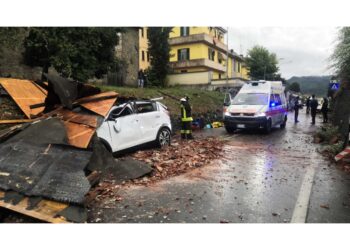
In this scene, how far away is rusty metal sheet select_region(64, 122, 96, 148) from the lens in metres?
6.78

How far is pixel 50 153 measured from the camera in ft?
20.5

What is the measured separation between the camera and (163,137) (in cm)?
1072

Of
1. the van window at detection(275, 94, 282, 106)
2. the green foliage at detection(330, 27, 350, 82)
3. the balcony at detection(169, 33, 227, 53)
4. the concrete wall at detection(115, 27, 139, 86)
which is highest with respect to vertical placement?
the balcony at detection(169, 33, 227, 53)

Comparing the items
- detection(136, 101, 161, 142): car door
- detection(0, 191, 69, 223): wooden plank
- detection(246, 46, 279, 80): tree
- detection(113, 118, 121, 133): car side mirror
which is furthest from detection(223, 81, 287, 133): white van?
detection(246, 46, 279, 80): tree

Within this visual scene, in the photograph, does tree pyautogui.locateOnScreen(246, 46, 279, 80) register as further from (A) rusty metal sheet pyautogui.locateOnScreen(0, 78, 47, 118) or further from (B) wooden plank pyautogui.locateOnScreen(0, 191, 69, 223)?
(B) wooden plank pyautogui.locateOnScreen(0, 191, 69, 223)

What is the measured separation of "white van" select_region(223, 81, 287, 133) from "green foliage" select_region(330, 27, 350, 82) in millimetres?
3223

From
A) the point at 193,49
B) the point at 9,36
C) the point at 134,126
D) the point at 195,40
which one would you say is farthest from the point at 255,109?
the point at 193,49

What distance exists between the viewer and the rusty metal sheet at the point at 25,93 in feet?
32.7

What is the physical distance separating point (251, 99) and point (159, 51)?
779 inches

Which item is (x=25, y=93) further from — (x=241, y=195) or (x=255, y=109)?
(x=255, y=109)

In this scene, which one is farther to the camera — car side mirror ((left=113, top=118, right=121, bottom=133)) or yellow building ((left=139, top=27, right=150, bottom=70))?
yellow building ((left=139, top=27, right=150, bottom=70))

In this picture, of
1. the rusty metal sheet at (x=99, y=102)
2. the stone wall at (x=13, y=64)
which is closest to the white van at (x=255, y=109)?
the rusty metal sheet at (x=99, y=102)

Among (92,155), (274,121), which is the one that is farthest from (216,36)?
(92,155)

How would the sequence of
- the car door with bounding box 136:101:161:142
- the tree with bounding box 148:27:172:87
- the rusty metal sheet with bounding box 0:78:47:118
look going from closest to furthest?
the car door with bounding box 136:101:161:142
the rusty metal sheet with bounding box 0:78:47:118
the tree with bounding box 148:27:172:87
